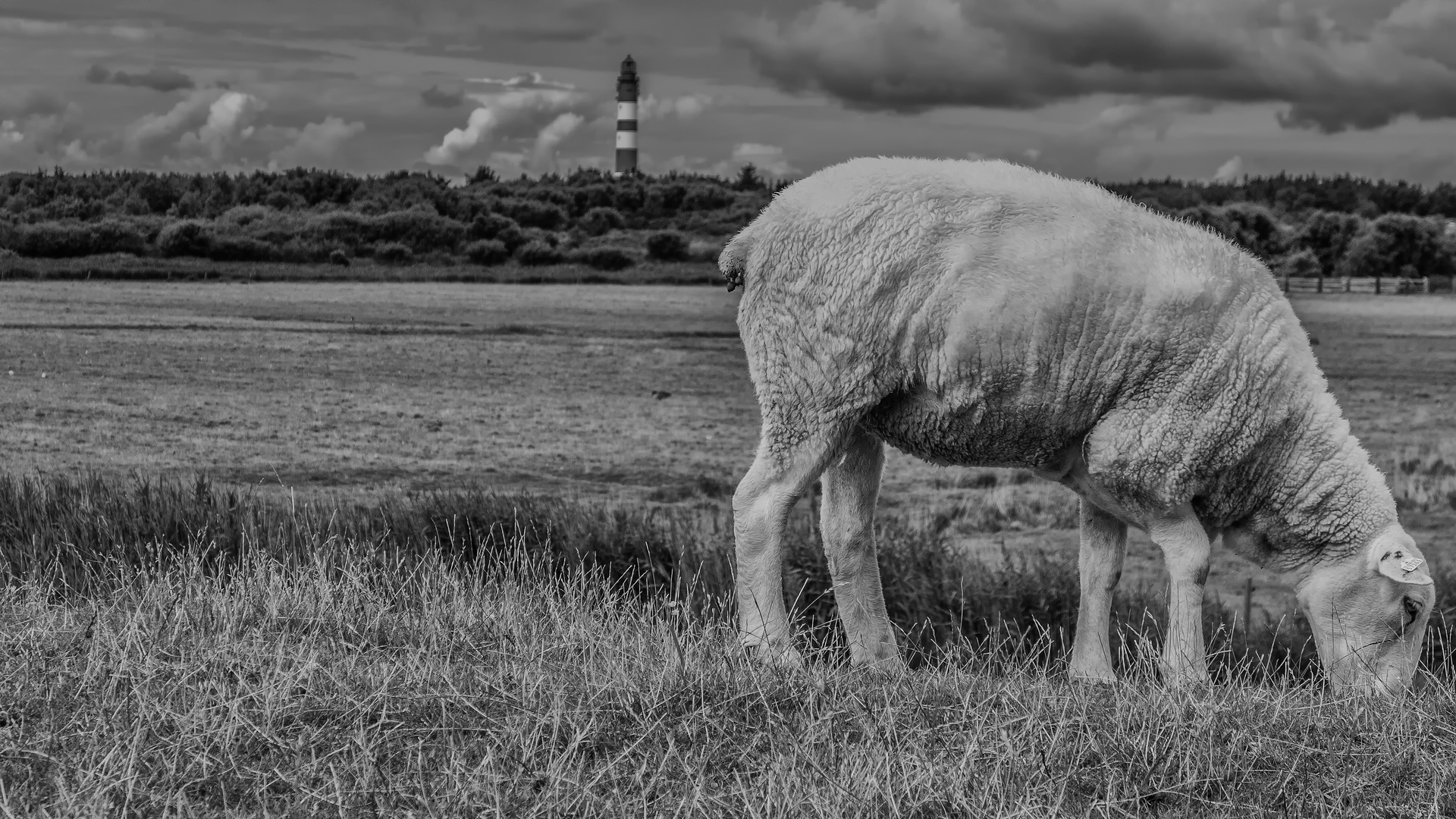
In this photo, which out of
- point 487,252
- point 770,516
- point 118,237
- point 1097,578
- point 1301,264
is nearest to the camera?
point 770,516

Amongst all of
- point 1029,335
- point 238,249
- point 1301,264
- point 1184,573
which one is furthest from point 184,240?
point 1301,264

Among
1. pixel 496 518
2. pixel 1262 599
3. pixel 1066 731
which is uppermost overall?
pixel 1066 731

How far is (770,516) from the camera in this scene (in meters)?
5.20

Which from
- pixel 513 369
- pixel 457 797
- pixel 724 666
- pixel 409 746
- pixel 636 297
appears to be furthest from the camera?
pixel 636 297

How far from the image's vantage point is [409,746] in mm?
3682

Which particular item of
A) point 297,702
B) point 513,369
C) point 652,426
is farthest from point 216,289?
point 297,702

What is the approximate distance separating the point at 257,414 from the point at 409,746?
28.7 feet

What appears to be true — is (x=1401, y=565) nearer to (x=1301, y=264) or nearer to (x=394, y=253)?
(x=394, y=253)

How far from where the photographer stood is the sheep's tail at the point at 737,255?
5355mm

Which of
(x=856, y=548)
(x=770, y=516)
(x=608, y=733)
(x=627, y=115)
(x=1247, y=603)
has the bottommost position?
(x=1247, y=603)

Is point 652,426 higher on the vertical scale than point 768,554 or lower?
lower

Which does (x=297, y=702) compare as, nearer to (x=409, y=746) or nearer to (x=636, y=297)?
(x=409, y=746)

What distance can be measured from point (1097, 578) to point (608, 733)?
2.60 meters

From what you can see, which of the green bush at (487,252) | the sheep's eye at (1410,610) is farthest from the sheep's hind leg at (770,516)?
the green bush at (487,252)
